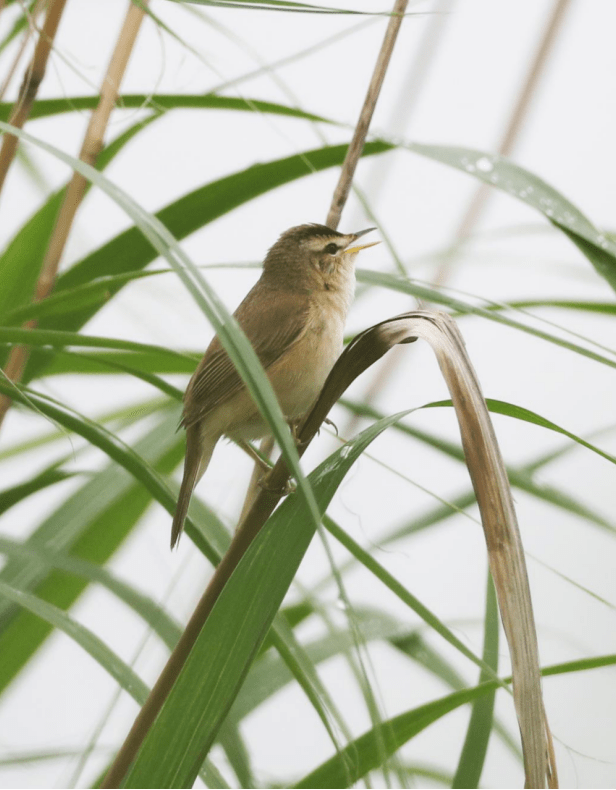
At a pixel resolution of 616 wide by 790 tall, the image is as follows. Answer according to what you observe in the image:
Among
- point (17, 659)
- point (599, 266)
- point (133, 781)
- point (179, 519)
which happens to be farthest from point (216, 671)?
point (17, 659)

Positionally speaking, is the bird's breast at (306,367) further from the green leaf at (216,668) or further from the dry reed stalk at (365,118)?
the green leaf at (216,668)

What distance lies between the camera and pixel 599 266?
887mm

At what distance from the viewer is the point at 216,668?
0.59 meters

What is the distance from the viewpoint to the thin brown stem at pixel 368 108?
98cm

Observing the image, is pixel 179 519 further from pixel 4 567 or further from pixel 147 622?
pixel 4 567

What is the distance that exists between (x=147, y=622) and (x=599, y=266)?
644 mm

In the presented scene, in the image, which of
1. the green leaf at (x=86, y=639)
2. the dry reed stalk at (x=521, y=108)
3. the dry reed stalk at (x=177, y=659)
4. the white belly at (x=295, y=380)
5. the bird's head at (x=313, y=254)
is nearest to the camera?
the dry reed stalk at (x=177, y=659)

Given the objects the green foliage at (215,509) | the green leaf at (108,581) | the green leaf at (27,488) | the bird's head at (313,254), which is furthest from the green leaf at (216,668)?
the bird's head at (313,254)

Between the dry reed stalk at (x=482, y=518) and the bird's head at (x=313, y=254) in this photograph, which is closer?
the dry reed stalk at (x=482, y=518)

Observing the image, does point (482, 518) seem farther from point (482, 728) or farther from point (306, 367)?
point (306, 367)

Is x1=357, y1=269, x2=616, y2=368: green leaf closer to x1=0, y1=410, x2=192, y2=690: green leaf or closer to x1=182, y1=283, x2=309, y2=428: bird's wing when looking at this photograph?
x1=182, y1=283, x2=309, y2=428: bird's wing

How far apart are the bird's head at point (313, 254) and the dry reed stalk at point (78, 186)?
0.55m

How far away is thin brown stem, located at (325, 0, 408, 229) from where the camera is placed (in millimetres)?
979

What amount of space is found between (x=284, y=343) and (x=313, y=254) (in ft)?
1.01
